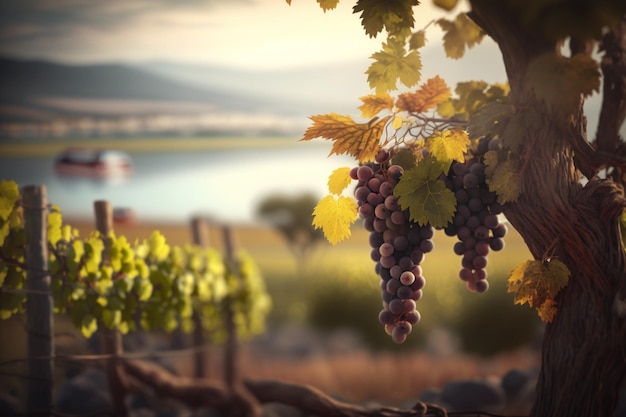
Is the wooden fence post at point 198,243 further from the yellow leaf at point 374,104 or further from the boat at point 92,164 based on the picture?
the boat at point 92,164

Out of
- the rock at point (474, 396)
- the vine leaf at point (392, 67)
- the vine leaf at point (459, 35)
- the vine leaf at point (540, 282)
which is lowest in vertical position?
the rock at point (474, 396)

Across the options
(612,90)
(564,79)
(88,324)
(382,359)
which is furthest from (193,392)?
(382,359)

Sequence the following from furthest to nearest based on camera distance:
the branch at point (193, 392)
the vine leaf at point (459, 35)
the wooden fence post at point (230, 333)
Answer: the wooden fence post at point (230, 333), the branch at point (193, 392), the vine leaf at point (459, 35)

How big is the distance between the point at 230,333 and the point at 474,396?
171 cm

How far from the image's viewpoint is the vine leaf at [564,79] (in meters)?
1.38

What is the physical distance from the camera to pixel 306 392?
206cm

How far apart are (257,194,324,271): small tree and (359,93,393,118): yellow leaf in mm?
10080

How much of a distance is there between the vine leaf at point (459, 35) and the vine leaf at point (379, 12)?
1.71 ft

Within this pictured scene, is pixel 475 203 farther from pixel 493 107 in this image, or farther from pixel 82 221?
pixel 82 221

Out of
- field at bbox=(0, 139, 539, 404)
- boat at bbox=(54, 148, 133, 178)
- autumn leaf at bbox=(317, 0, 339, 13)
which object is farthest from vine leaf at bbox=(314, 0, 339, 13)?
boat at bbox=(54, 148, 133, 178)

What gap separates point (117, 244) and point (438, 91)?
1.69 metres

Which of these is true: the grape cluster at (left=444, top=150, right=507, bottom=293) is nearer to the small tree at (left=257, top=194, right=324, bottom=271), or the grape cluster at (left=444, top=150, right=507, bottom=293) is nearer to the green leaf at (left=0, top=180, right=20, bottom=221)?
the green leaf at (left=0, top=180, right=20, bottom=221)

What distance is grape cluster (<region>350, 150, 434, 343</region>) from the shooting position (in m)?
1.59

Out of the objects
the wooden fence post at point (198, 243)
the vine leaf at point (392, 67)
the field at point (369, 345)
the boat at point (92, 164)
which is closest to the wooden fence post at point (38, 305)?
the vine leaf at point (392, 67)
